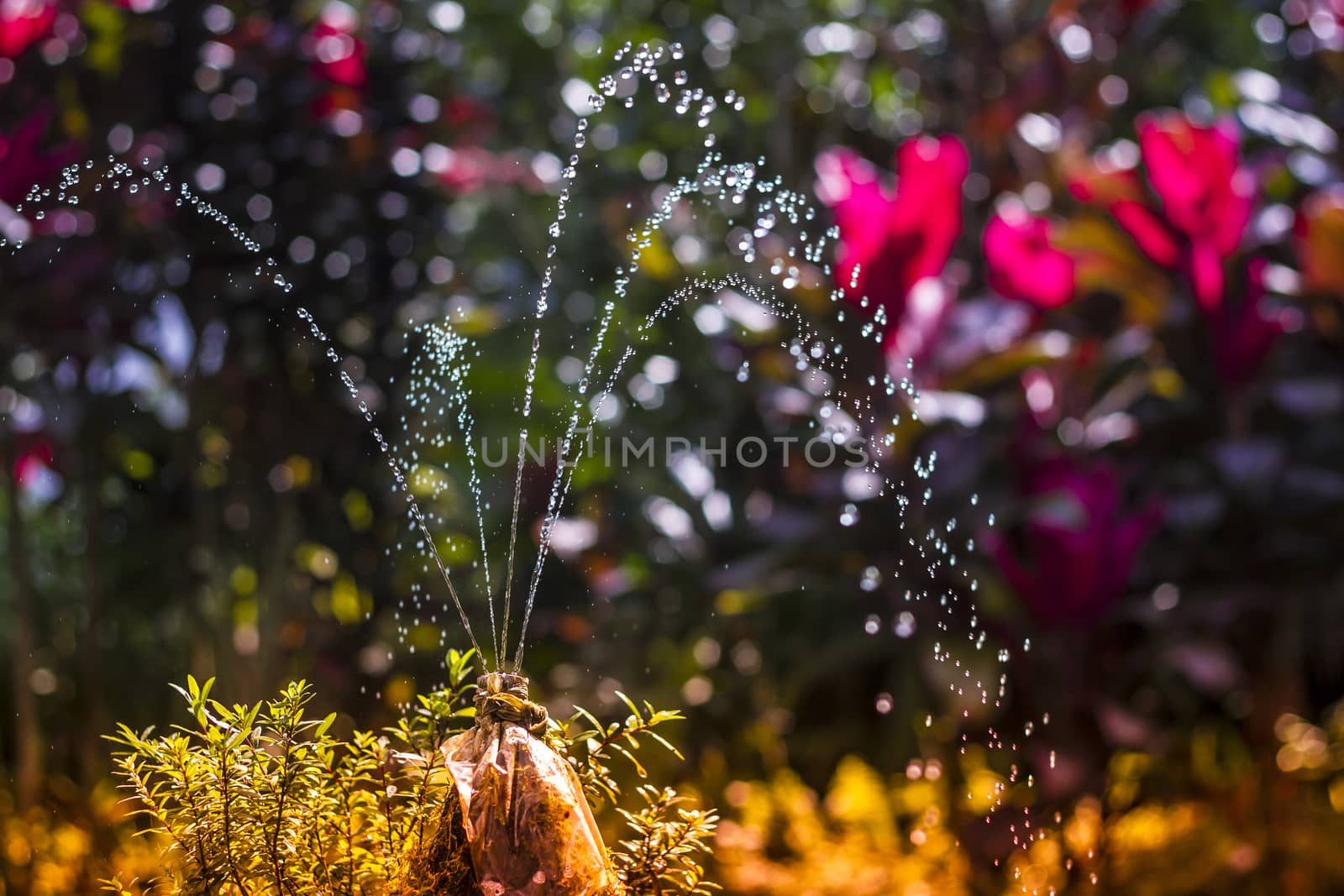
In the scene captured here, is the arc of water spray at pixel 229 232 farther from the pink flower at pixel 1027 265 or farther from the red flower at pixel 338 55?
the pink flower at pixel 1027 265

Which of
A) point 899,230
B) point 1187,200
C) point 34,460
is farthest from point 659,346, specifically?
point 34,460

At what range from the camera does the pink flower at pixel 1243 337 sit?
1.45m

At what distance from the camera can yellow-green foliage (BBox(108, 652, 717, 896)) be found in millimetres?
607

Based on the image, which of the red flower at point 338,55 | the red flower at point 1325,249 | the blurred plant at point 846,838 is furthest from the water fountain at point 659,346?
the red flower at point 1325,249

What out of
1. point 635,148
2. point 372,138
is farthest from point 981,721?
point 372,138

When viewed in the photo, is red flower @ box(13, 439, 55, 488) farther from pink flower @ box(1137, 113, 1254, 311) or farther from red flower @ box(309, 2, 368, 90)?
pink flower @ box(1137, 113, 1254, 311)

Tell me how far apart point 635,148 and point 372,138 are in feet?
1.46

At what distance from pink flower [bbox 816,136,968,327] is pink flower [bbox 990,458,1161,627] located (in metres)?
0.30

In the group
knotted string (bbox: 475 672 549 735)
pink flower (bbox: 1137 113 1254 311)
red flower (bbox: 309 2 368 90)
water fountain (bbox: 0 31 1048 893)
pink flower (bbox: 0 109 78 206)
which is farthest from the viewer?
red flower (bbox: 309 2 368 90)

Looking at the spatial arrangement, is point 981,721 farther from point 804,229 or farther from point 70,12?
point 70,12

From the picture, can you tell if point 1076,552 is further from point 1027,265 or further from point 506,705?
point 506,705

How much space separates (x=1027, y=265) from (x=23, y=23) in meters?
1.37

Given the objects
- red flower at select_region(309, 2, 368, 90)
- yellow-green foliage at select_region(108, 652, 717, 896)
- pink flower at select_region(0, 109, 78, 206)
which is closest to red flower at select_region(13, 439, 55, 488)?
pink flower at select_region(0, 109, 78, 206)

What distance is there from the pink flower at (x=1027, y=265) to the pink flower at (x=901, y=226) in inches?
3.8
